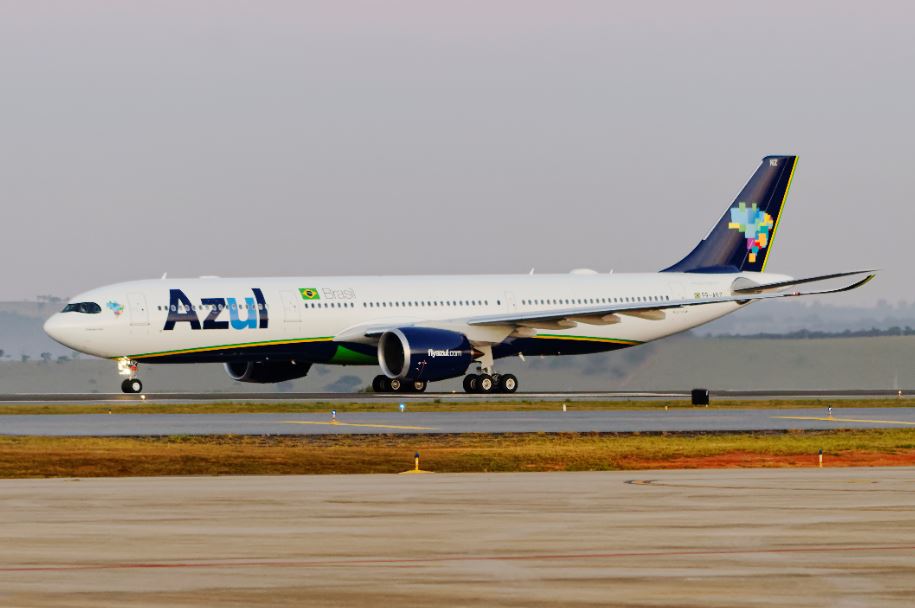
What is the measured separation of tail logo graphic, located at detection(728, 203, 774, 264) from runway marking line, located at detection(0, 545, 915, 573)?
57546 mm

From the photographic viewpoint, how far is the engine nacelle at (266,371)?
6794cm

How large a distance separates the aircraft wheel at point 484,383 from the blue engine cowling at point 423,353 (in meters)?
1.43

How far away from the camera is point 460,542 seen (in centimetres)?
1889

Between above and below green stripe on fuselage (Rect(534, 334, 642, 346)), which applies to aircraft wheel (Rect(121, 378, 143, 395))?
below

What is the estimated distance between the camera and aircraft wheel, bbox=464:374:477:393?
6694cm

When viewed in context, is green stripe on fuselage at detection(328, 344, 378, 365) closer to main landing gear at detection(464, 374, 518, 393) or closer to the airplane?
the airplane

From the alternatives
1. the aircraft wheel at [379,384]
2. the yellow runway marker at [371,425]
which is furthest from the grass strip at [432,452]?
the aircraft wheel at [379,384]

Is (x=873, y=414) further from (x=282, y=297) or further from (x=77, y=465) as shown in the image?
(x=77, y=465)

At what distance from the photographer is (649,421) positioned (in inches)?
1837

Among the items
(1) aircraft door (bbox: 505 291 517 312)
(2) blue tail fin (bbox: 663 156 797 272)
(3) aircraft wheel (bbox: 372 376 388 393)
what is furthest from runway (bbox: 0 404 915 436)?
(2) blue tail fin (bbox: 663 156 797 272)

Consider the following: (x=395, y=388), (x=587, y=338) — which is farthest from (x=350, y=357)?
(x=587, y=338)

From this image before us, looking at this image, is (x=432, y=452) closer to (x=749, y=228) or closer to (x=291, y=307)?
(x=291, y=307)

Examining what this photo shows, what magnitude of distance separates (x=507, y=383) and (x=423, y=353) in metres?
5.39

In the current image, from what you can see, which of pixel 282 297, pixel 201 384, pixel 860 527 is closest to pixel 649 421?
pixel 282 297
